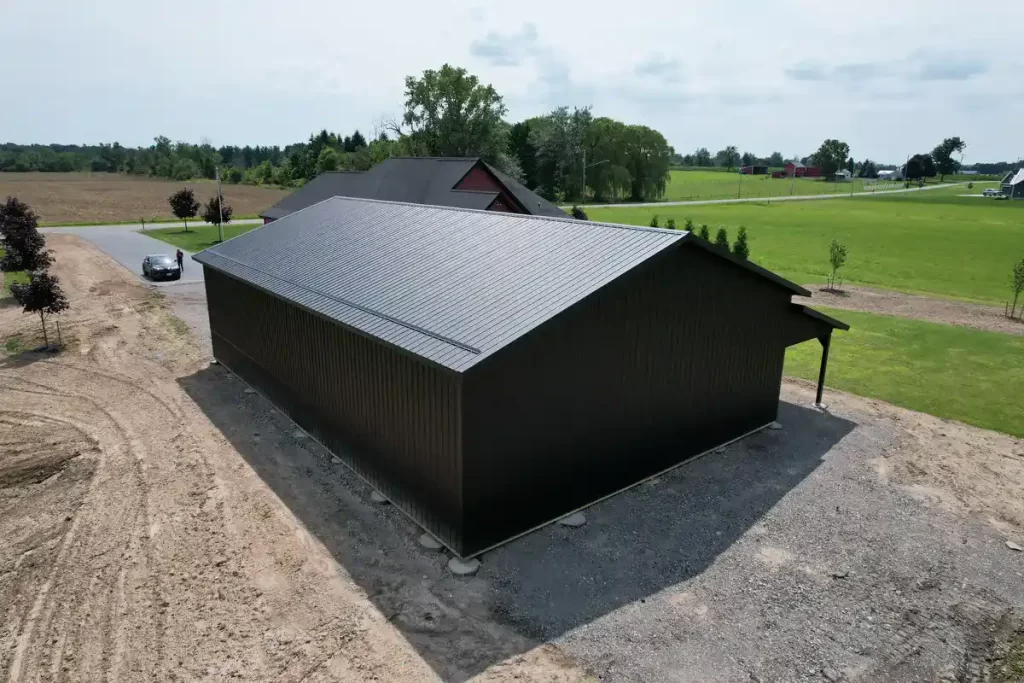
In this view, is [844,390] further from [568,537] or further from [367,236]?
[367,236]

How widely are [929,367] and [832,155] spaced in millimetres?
162152

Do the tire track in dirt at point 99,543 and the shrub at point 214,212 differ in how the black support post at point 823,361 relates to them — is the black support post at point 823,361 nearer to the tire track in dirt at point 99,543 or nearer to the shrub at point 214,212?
the tire track in dirt at point 99,543

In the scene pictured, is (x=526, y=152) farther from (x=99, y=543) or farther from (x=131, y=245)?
(x=99, y=543)

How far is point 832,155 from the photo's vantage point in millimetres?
159125

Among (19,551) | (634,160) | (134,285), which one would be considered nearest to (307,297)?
(19,551)

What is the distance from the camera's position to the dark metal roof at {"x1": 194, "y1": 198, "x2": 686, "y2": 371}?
1020cm

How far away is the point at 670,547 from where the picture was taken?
33.8 ft

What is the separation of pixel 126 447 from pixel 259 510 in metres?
4.49

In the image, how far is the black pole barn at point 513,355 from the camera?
991 cm

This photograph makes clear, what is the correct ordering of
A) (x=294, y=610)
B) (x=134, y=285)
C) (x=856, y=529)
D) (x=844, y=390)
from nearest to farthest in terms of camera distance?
(x=294, y=610), (x=856, y=529), (x=844, y=390), (x=134, y=285)

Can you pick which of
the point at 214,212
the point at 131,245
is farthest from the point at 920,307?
the point at 214,212

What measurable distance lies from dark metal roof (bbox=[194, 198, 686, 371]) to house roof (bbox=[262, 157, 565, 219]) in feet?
57.7

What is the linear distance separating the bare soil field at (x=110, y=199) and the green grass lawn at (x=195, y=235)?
37.0ft

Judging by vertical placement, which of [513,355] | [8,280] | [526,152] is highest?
[526,152]
